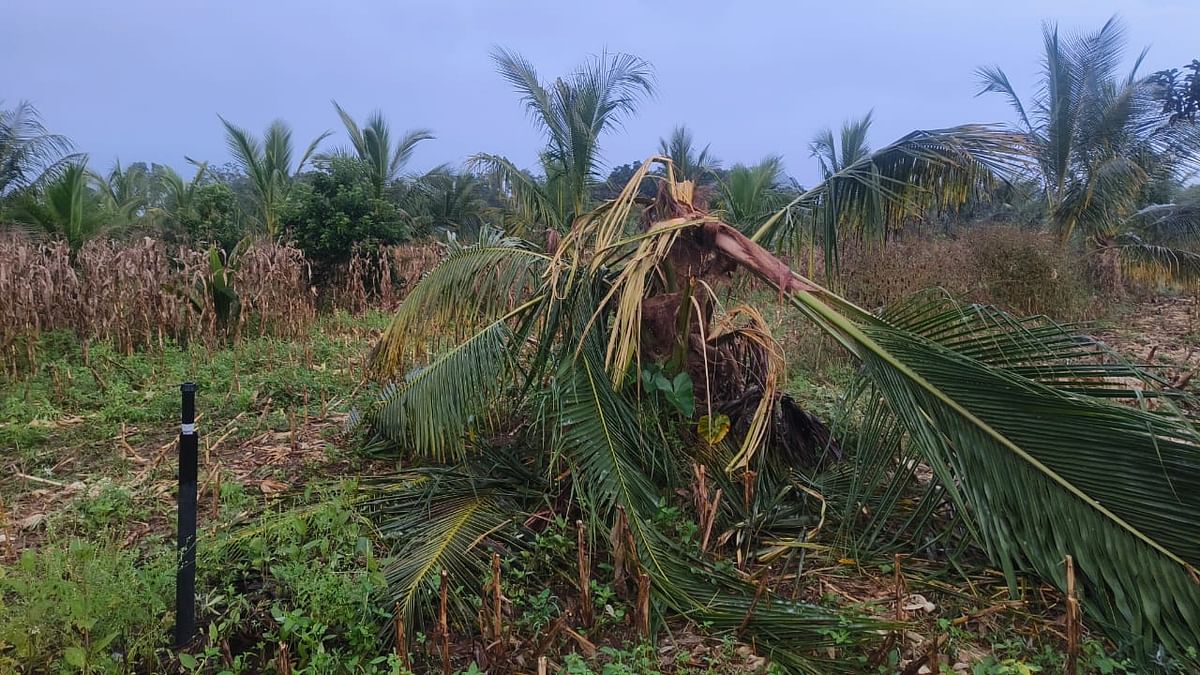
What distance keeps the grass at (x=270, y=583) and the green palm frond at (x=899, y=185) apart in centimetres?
163

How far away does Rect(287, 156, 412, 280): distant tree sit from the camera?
34.7 feet

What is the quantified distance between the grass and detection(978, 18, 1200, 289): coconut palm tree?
421 inches

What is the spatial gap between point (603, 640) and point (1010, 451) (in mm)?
1501

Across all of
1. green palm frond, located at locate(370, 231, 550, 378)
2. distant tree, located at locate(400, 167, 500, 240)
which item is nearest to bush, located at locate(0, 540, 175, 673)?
green palm frond, located at locate(370, 231, 550, 378)

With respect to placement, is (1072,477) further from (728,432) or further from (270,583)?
(270,583)

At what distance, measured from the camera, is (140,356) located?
6438 mm

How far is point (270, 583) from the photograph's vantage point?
2502 mm

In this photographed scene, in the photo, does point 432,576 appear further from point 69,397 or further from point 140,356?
point 140,356

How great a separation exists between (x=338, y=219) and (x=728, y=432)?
8.82 m

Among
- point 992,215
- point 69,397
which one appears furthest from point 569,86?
point 992,215

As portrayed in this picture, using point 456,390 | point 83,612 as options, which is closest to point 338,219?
point 456,390

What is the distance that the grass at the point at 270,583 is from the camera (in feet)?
6.79

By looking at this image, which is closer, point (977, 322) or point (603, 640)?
point (603, 640)

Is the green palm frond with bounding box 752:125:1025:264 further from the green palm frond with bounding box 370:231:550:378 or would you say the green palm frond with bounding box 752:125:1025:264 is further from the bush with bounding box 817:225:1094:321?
the bush with bounding box 817:225:1094:321
